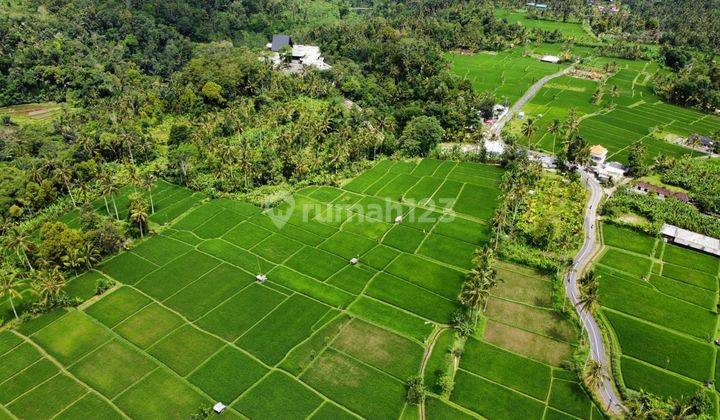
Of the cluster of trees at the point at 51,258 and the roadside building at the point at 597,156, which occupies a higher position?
the roadside building at the point at 597,156

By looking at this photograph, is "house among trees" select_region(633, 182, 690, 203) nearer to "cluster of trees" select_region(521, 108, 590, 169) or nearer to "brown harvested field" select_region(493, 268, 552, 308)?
"cluster of trees" select_region(521, 108, 590, 169)

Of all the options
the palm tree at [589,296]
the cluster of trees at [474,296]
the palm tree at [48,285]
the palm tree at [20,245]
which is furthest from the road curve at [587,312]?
the palm tree at [20,245]

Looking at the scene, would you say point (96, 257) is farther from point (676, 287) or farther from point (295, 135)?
point (676, 287)

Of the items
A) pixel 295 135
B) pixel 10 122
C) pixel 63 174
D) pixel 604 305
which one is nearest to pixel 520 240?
pixel 604 305

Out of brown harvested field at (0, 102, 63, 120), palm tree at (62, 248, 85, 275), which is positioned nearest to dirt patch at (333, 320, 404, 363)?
palm tree at (62, 248, 85, 275)

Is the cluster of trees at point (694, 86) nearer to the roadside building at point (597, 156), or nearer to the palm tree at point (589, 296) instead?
the roadside building at point (597, 156)

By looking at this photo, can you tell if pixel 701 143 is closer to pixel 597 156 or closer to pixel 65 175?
pixel 597 156
